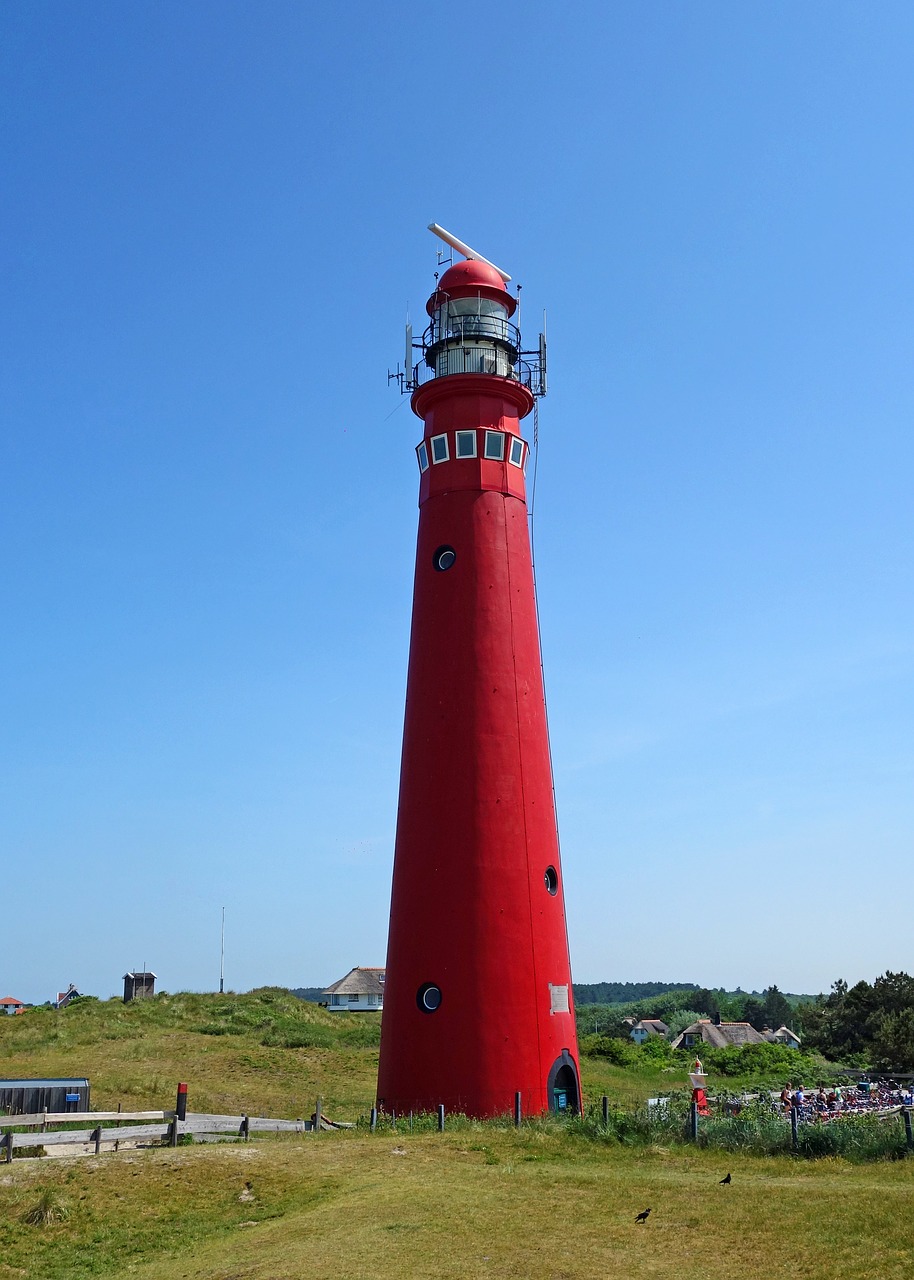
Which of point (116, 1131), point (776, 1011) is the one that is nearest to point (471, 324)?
point (116, 1131)

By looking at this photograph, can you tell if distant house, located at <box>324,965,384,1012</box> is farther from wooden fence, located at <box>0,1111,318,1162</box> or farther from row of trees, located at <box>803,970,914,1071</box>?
wooden fence, located at <box>0,1111,318,1162</box>

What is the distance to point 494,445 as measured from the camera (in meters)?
27.8

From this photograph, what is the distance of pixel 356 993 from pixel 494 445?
69510 millimetres

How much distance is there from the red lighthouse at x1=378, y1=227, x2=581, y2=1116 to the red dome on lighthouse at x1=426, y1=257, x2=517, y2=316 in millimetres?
54

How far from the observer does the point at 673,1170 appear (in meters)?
18.4

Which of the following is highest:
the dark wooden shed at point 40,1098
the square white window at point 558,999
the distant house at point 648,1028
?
the square white window at point 558,999

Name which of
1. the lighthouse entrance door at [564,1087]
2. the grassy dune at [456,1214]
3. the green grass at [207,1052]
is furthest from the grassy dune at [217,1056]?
the grassy dune at [456,1214]

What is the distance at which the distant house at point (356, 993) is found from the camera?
3438 inches

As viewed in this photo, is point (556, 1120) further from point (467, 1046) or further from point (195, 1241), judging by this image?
point (195, 1241)

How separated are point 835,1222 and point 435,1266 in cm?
521

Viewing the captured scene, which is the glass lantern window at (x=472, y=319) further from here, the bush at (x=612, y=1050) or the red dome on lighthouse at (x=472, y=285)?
the bush at (x=612, y=1050)

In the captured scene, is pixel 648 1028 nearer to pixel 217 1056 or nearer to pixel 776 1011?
pixel 776 1011

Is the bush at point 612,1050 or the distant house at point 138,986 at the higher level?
the distant house at point 138,986

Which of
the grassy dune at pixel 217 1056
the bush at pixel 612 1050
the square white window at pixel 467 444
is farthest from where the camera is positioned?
the bush at pixel 612 1050
